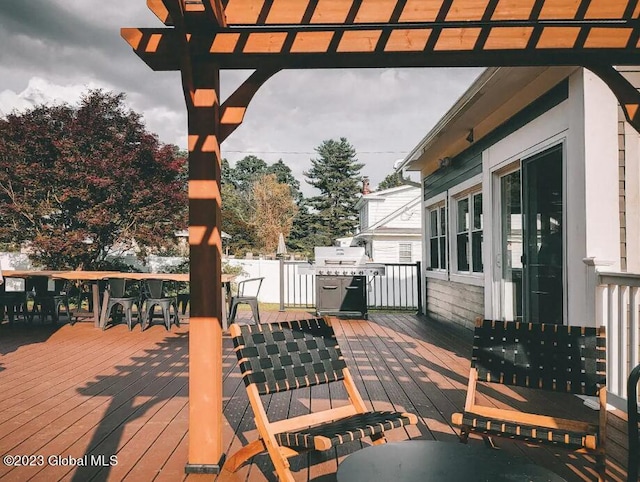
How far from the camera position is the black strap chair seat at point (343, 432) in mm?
1978

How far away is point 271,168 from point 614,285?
1651 inches

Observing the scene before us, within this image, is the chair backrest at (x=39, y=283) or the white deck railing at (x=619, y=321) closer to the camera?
the white deck railing at (x=619, y=321)

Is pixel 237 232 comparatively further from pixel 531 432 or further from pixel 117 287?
pixel 531 432

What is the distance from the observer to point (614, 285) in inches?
136

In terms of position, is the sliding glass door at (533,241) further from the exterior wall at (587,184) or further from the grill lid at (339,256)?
the grill lid at (339,256)

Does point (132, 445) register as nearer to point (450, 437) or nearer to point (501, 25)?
point (450, 437)

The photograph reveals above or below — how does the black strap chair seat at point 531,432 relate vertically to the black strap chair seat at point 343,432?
below

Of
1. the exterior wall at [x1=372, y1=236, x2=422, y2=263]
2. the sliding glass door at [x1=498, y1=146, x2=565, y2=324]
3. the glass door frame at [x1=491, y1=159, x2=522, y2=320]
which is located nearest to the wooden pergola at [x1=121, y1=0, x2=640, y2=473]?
the sliding glass door at [x1=498, y1=146, x2=565, y2=324]

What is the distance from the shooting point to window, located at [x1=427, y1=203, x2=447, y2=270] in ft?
28.2

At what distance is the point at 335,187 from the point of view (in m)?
37.2

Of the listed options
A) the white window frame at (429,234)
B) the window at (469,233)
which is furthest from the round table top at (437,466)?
the white window frame at (429,234)

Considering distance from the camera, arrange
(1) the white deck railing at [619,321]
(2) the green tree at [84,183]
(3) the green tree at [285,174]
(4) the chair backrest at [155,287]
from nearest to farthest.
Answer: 1. (1) the white deck railing at [619,321]
2. (4) the chair backrest at [155,287]
3. (2) the green tree at [84,183]
4. (3) the green tree at [285,174]

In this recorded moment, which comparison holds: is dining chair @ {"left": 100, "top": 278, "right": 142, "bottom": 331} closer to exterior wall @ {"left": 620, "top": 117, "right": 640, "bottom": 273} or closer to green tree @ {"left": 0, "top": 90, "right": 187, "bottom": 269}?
green tree @ {"left": 0, "top": 90, "right": 187, "bottom": 269}

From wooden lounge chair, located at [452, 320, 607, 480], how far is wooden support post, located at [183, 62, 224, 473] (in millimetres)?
1257
